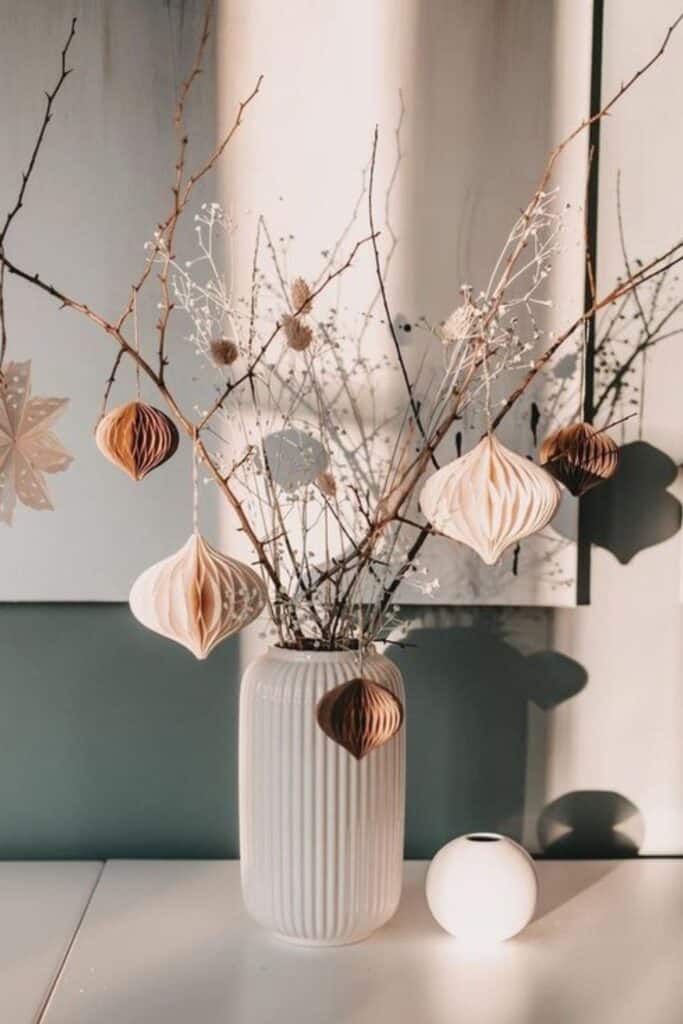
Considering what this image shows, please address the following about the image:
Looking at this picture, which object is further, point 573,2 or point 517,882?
point 573,2

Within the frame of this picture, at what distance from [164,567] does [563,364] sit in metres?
0.54

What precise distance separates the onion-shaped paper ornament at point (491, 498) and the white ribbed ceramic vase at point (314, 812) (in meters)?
0.16

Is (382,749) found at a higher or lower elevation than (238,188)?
lower

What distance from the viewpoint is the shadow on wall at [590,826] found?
1428mm

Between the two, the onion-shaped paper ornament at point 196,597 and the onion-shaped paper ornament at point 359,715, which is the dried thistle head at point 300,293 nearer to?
the onion-shaped paper ornament at point 196,597

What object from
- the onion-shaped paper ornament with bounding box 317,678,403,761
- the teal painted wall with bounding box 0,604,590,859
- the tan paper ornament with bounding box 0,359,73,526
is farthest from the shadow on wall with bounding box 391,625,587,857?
the tan paper ornament with bounding box 0,359,73,526

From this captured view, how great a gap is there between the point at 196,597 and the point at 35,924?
1.28 ft

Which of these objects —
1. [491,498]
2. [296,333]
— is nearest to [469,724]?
[491,498]

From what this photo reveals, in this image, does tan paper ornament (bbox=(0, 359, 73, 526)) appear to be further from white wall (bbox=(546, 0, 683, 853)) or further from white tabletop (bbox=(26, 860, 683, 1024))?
white wall (bbox=(546, 0, 683, 853))

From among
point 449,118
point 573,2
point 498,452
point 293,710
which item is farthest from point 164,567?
point 573,2

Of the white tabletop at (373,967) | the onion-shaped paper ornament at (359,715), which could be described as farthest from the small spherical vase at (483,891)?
the onion-shaped paper ornament at (359,715)

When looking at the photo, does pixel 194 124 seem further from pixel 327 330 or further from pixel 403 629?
pixel 403 629

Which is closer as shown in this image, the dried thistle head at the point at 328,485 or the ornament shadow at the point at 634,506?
the dried thistle head at the point at 328,485

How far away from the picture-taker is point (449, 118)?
1.34 meters
